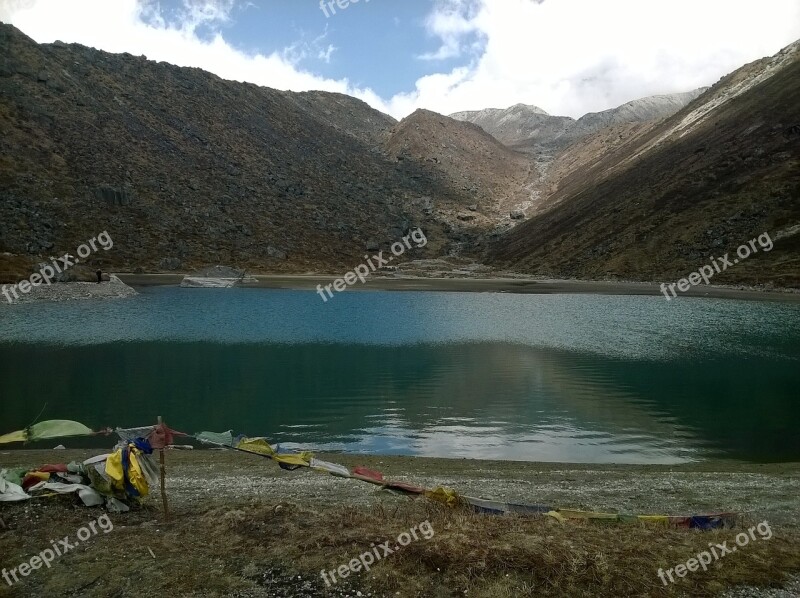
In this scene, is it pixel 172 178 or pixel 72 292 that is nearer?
pixel 72 292

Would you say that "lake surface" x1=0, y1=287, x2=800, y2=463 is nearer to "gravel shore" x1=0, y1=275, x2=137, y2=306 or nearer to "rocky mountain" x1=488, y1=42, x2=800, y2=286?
"gravel shore" x1=0, y1=275, x2=137, y2=306

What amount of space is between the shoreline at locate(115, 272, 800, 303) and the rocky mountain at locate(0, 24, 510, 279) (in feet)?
32.4

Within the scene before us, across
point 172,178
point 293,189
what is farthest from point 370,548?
point 293,189

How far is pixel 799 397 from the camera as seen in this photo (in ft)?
102

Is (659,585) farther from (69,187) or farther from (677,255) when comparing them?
(69,187)

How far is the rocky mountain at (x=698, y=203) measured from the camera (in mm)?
107125

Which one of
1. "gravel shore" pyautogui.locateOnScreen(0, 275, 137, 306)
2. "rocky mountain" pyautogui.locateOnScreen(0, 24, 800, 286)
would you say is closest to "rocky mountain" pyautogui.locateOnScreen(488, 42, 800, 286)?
"rocky mountain" pyautogui.locateOnScreen(0, 24, 800, 286)

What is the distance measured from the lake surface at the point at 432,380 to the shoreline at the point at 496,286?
82.5ft

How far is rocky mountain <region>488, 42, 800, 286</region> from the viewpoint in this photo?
107 metres

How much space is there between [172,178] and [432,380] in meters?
129

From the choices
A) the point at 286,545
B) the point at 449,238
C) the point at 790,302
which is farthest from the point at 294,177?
the point at 286,545

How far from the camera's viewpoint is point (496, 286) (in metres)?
116

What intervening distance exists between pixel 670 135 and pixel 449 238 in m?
70.3

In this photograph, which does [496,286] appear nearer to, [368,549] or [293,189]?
[293,189]
